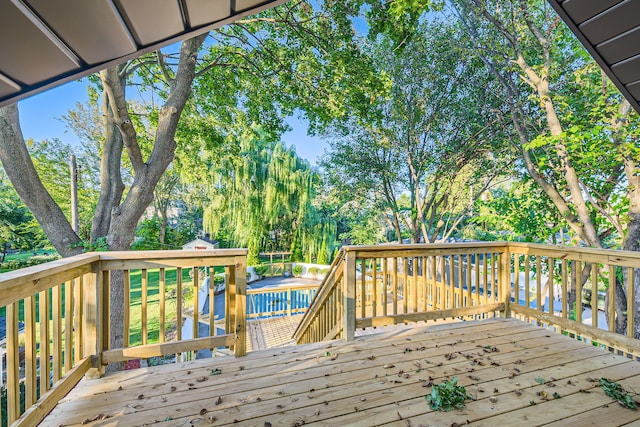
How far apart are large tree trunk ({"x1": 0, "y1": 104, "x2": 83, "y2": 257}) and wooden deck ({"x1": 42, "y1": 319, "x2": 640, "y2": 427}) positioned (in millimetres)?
3188

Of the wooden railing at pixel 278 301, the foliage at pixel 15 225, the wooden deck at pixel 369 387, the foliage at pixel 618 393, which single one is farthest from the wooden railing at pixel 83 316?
the foliage at pixel 15 225

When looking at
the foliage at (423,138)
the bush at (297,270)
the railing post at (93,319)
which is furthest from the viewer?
the bush at (297,270)

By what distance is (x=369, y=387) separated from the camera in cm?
186

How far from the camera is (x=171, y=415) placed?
1.59 m

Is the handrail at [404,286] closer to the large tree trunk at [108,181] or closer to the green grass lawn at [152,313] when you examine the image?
the large tree trunk at [108,181]

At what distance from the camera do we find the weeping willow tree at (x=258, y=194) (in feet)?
35.9

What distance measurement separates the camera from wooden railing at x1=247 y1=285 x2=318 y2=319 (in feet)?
26.2

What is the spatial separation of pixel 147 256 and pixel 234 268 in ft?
2.13

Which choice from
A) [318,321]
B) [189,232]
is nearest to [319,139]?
[318,321]

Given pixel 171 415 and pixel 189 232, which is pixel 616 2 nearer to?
pixel 171 415

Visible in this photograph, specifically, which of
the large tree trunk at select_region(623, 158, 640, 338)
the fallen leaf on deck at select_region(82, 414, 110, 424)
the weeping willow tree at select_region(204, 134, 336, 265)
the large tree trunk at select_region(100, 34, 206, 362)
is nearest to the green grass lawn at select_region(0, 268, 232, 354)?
the weeping willow tree at select_region(204, 134, 336, 265)

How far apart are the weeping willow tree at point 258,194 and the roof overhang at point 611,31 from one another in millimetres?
9634

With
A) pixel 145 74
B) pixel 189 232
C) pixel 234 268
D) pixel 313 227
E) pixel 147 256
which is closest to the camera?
pixel 147 256

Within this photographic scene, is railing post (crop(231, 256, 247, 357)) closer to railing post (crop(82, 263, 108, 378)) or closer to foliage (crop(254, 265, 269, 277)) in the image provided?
railing post (crop(82, 263, 108, 378))
